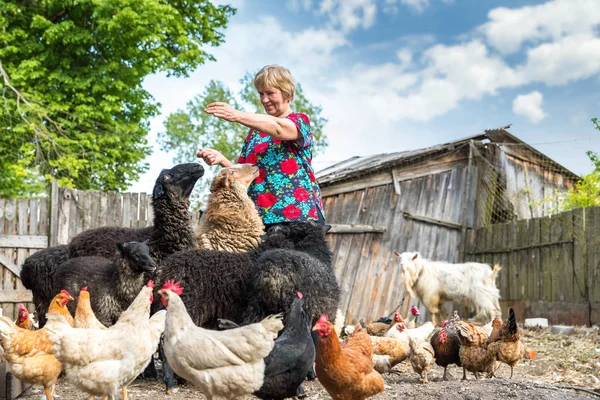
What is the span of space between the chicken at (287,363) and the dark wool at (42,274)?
297cm

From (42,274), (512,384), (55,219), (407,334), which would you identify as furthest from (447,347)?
(55,219)

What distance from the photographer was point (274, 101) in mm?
5117

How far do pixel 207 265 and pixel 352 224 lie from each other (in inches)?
359

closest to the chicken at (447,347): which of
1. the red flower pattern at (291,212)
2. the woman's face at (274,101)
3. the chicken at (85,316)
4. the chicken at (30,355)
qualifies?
the red flower pattern at (291,212)

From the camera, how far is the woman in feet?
16.6

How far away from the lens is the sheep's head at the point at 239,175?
526 cm

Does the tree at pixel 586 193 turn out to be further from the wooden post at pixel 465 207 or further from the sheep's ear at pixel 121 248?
the sheep's ear at pixel 121 248

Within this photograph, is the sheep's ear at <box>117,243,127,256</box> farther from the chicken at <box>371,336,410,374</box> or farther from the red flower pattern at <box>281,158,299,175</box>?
the chicken at <box>371,336,410,374</box>

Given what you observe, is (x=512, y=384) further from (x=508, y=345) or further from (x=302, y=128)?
(x=302, y=128)

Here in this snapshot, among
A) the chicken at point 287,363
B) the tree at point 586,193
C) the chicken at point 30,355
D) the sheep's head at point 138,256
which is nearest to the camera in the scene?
the chicken at point 287,363

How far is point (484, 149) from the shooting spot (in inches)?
583

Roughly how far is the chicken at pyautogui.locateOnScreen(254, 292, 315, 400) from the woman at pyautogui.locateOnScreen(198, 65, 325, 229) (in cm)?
140

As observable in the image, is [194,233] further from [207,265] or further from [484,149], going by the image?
[484,149]

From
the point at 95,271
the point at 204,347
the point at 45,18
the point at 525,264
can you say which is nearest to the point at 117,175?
the point at 45,18
